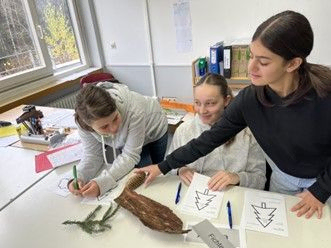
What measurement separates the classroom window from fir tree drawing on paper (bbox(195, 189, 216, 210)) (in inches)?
96.1

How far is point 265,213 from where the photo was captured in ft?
3.25

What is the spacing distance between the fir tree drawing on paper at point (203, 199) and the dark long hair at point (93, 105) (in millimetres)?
534

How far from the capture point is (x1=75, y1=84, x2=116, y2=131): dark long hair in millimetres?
Answer: 1246

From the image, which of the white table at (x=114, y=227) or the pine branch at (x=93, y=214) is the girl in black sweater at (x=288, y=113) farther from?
the pine branch at (x=93, y=214)

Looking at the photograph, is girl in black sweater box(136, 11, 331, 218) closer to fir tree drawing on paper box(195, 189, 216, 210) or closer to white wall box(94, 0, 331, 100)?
fir tree drawing on paper box(195, 189, 216, 210)

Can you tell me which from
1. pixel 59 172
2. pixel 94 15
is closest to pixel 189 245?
pixel 59 172

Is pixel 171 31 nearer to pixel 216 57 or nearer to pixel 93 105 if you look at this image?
pixel 216 57

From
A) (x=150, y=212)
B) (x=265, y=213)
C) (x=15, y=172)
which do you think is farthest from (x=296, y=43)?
(x=15, y=172)

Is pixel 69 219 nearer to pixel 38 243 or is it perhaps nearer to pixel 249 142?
pixel 38 243

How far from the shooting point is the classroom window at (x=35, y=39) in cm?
280

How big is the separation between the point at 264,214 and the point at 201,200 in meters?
0.23

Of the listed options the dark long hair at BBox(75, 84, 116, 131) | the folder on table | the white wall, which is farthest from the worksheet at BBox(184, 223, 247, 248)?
the white wall

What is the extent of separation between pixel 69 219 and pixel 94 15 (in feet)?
9.58

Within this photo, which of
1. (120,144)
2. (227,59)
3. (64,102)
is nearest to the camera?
(120,144)
